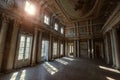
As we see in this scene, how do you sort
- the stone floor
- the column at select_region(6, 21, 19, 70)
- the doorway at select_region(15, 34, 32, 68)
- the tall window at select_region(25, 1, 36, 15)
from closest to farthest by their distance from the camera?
the stone floor, the column at select_region(6, 21, 19, 70), the doorway at select_region(15, 34, 32, 68), the tall window at select_region(25, 1, 36, 15)

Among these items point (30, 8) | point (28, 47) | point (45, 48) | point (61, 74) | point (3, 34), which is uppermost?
point (30, 8)

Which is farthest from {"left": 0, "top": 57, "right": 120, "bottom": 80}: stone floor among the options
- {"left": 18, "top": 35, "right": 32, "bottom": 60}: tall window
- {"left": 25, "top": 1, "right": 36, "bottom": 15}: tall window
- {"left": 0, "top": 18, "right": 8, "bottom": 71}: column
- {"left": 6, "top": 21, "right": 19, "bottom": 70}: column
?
{"left": 25, "top": 1, "right": 36, "bottom": 15}: tall window

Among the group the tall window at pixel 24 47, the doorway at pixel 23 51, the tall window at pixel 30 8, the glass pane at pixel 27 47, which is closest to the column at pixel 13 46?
the doorway at pixel 23 51

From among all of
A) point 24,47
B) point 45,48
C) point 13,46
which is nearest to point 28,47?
point 24,47

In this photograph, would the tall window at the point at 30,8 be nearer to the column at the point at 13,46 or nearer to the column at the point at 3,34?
the column at the point at 13,46

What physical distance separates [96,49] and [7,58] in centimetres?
1193

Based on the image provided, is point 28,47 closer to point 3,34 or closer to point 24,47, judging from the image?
point 24,47

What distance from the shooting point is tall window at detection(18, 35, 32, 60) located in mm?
4973

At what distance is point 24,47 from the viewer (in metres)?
5.27

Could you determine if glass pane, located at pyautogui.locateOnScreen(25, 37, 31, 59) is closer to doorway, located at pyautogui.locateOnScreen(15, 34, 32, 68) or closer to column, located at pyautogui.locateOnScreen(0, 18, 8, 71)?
doorway, located at pyautogui.locateOnScreen(15, 34, 32, 68)

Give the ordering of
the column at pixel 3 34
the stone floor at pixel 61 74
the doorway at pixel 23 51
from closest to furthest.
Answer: the stone floor at pixel 61 74 < the column at pixel 3 34 < the doorway at pixel 23 51

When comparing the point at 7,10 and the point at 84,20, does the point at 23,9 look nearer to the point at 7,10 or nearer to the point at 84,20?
the point at 7,10

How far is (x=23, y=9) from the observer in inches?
197

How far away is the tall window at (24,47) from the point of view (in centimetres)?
497
